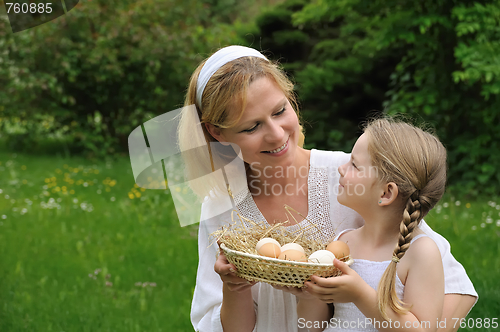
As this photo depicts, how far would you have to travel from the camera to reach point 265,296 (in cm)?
212

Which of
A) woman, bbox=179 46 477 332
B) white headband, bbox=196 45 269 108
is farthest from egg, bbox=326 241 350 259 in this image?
white headband, bbox=196 45 269 108

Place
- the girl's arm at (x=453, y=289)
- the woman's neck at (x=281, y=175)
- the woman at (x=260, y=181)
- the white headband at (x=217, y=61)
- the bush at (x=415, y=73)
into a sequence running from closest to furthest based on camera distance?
the girl's arm at (x=453, y=289)
the woman at (x=260, y=181)
the white headband at (x=217, y=61)
the woman's neck at (x=281, y=175)
the bush at (x=415, y=73)

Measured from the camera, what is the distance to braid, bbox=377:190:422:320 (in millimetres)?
1626

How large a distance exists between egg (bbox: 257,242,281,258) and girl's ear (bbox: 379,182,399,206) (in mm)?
401

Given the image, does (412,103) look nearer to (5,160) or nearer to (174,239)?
(174,239)

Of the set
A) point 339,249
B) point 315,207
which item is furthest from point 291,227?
point 339,249

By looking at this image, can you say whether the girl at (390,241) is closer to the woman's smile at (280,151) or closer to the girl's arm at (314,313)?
the girl's arm at (314,313)

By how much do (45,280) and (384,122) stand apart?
2878mm

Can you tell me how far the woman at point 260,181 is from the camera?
6.62ft

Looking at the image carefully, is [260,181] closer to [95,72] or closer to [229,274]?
[229,274]

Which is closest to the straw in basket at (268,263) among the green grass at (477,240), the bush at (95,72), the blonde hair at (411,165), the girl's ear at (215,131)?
the blonde hair at (411,165)

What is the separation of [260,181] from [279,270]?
30.7 inches

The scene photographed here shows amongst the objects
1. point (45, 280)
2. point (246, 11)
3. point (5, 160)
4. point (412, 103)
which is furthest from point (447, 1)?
point (246, 11)

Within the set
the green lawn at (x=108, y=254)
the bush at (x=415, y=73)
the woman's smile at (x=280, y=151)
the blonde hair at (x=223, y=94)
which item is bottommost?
the green lawn at (x=108, y=254)
